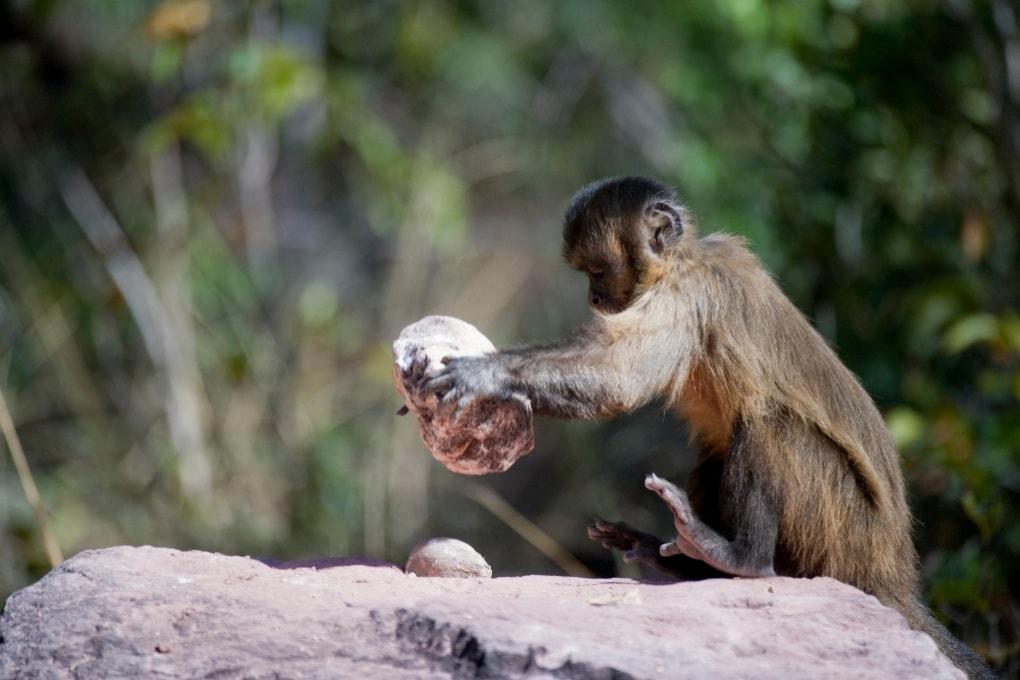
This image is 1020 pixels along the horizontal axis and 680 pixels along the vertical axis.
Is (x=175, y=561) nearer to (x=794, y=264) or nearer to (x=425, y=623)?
(x=425, y=623)

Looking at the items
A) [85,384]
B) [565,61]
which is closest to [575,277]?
[565,61]

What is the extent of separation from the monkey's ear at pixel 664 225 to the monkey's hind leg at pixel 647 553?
2.98 ft

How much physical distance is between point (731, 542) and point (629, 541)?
48 cm

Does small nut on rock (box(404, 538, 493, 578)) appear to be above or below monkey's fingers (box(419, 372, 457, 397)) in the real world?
below

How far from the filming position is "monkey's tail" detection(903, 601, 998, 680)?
13.5 ft

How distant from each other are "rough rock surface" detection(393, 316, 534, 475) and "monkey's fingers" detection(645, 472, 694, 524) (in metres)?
0.40

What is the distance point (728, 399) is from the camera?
4.30 metres

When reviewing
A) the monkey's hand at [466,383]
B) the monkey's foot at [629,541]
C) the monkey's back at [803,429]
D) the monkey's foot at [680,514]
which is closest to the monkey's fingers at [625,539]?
the monkey's foot at [629,541]

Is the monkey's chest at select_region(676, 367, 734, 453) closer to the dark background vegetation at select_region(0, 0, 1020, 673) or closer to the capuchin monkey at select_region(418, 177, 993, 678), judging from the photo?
the capuchin monkey at select_region(418, 177, 993, 678)

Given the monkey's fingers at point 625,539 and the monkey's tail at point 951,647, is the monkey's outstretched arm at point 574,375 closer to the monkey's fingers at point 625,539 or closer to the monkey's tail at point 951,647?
the monkey's fingers at point 625,539

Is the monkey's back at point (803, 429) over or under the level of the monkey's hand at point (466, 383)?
under

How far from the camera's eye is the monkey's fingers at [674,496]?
13.0ft

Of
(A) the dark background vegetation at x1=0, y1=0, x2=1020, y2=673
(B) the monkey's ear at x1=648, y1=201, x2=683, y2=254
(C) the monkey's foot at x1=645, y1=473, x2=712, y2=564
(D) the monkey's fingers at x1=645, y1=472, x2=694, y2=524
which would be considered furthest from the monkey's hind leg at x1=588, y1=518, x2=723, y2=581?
(A) the dark background vegetation at x1=0, y1=0, x2=1020, y2=673

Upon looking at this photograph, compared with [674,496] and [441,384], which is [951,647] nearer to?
[674,496]
